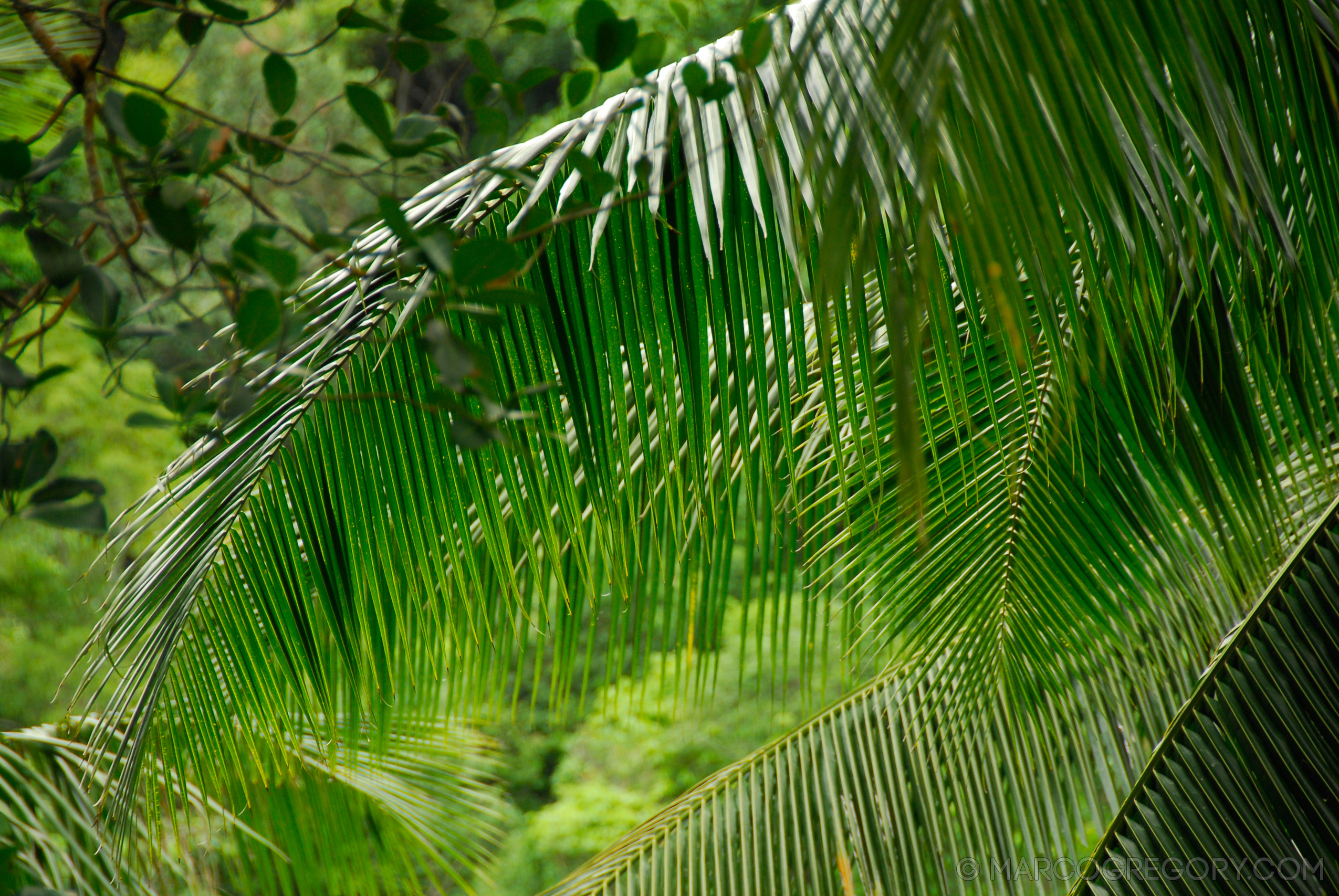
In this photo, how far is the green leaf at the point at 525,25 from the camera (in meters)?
0.59

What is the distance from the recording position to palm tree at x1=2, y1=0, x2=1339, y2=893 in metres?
0.61

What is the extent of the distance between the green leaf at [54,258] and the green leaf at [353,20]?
0.75ft

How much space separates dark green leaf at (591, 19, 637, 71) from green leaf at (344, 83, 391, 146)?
143mm

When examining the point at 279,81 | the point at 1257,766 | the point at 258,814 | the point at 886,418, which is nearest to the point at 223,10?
the point at 279,81

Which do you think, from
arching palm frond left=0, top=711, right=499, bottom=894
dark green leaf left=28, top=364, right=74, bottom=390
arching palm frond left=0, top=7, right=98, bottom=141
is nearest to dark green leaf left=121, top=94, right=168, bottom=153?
dark green leaf left=28, top=364, right=74, bottom=390

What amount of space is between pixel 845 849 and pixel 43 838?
163 cm

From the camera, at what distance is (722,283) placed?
0.98 metres

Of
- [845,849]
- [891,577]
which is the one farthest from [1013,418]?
[845,849]

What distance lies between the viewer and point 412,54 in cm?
61

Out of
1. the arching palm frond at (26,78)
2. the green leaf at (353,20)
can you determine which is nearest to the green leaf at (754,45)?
the green leaf at (353,20)

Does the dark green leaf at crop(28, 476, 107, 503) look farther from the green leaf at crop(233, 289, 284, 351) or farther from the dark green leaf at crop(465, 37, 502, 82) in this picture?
the dark green leaf at crop(465, 37, 502, 82)

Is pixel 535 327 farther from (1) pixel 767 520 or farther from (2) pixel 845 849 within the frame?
(2) pixel 845 849

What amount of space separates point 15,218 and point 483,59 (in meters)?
0.30

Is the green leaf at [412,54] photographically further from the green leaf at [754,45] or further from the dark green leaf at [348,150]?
the green leaf at [754,45]
